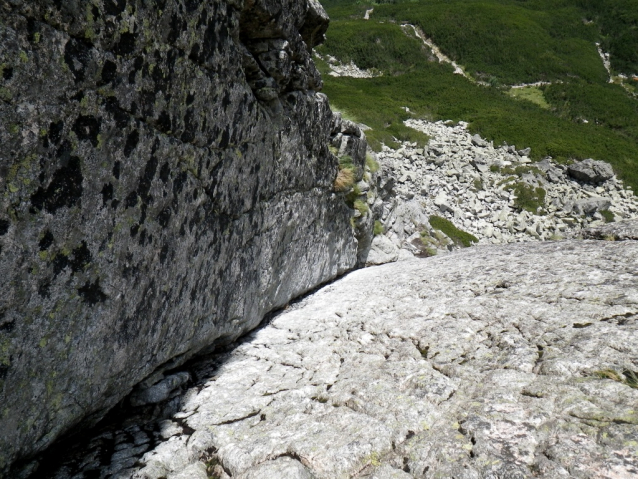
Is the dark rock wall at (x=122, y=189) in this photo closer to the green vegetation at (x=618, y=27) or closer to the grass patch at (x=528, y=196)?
the grass patch at (x=528, y=196)

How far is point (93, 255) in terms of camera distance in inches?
175

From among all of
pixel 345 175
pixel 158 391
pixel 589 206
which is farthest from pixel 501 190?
pixel 158 391

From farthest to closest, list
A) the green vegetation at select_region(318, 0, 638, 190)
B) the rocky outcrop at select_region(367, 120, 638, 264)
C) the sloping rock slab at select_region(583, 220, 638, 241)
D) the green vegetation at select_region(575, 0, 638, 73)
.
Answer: the green vegetation at select_region(575, 0, 638, 73)
the green vegetation at select_region(318, 0, 638, 190)
the rocky outcrop at select_region(367, 120, 638, 264)
the sloping rock slab at select_region(583, 220, 638, 241)

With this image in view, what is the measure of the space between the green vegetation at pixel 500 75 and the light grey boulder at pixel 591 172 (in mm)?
1867

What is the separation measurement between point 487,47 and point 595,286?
85800 millimetres

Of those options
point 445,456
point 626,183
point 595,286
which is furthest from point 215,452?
point 626,183

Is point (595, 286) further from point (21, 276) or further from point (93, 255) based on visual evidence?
point (21, 276)

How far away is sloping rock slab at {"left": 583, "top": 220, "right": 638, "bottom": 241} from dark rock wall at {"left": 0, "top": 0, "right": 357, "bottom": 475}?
8.36 metres

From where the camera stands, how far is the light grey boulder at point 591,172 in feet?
130

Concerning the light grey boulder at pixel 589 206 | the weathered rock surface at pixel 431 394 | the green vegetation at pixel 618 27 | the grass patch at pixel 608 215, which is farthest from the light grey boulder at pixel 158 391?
the green vegetation at pixel 618 27

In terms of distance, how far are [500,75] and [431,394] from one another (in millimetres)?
80382

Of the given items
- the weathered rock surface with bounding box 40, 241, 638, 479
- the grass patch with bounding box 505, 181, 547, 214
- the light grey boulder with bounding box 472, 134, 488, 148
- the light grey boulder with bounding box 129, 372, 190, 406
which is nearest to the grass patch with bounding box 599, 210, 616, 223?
the grass patch with bounding box 505, 181, 547, 214

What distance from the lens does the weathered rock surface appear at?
4.24 metres

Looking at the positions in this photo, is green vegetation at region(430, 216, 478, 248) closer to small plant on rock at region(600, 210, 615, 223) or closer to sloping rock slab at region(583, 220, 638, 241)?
small plant on rock at region(600, 210, 615, 223)
